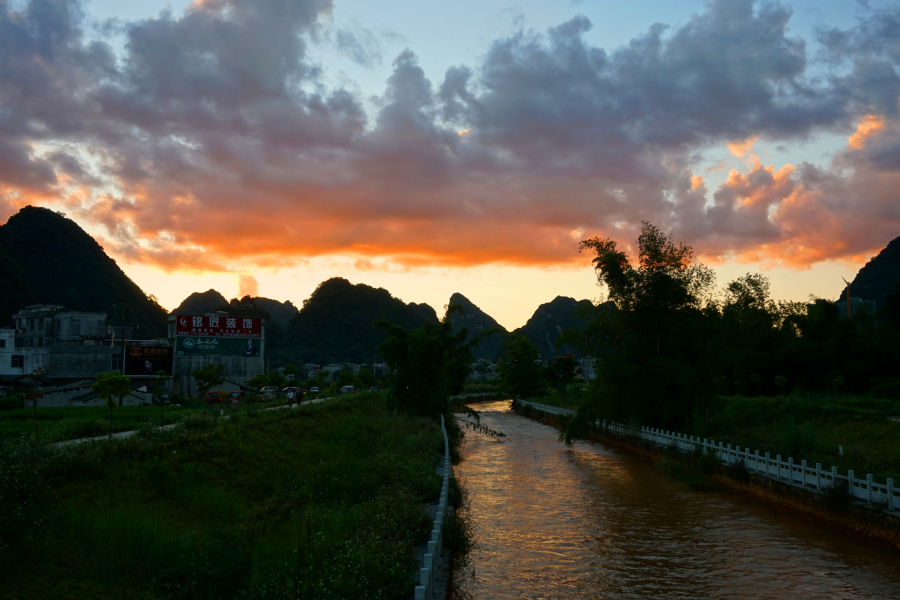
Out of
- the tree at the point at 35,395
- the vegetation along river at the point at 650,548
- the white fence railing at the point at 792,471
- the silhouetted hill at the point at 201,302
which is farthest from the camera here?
the silhouetted hill at the point at 201,302

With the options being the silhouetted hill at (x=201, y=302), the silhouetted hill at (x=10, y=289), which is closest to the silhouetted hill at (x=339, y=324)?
the silhouetted hill at (x=201, y=302)

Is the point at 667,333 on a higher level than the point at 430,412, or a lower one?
higher

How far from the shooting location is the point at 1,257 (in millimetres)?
83938

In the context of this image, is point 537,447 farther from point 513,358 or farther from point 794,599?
point 513,358

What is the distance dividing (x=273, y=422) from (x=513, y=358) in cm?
5458

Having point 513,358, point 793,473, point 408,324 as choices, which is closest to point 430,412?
point 793,473

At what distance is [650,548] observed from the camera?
14.5 metres

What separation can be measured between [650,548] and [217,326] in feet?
199

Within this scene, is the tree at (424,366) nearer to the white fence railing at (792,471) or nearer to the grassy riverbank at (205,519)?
the white fence railing at (792,471)

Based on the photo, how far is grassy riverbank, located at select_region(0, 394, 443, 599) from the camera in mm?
8188

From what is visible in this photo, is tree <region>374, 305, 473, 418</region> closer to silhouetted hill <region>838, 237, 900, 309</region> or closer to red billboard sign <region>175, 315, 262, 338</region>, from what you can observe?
red billboard sign <region>175, 315, 262, 338</region>

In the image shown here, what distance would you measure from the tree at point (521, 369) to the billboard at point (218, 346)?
29.9 m

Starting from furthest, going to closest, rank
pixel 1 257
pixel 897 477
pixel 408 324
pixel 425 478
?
pixel 408 324 → pixel 1 257 → pixel 425 478 → pixel 897 477

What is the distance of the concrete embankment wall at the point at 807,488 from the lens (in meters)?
13.4
